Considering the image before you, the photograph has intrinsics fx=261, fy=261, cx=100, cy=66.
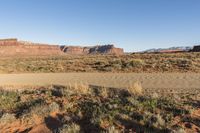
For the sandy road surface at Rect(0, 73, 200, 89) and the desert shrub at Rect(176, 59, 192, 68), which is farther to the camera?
the desert shrub at Rect(176, 59, 192, 68)

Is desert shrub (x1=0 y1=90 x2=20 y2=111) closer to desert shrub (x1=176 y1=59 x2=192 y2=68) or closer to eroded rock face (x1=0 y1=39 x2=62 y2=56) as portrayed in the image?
desert shrub (x1=176 y1=59 x2=192 y2=68)

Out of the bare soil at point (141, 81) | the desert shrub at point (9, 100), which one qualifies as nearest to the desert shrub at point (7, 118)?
A: the desert shrub at point (9, 100)

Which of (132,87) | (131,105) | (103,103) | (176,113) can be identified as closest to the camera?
(176,113)

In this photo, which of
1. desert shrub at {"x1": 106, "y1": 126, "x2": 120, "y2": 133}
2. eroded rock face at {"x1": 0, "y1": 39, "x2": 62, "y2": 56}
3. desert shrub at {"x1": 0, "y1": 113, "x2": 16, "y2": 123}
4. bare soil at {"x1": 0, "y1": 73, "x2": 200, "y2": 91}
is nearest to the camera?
desert shrub at {"x1": 106, "y1": 126, "x2": 120, "y2": 133}

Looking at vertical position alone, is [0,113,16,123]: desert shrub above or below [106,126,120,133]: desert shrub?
below

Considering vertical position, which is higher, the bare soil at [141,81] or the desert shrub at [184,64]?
the desert shrub at [184,64]

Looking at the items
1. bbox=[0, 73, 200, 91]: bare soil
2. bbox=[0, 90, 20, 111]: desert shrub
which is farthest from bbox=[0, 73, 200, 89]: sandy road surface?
bbox=[0, 90, 20, 111]: desert shrub

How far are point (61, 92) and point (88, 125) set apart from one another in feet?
14.6

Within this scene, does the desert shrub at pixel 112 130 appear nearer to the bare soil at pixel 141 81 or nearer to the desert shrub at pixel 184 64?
the bare soil at pixel 141 81

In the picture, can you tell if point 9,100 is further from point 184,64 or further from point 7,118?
point 184,64

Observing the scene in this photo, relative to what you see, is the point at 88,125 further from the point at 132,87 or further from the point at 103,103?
the point at 132,87

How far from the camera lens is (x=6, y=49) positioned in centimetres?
18250

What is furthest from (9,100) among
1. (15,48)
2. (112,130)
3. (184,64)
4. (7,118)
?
(15,48)

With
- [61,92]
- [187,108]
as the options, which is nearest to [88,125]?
[187,108]
